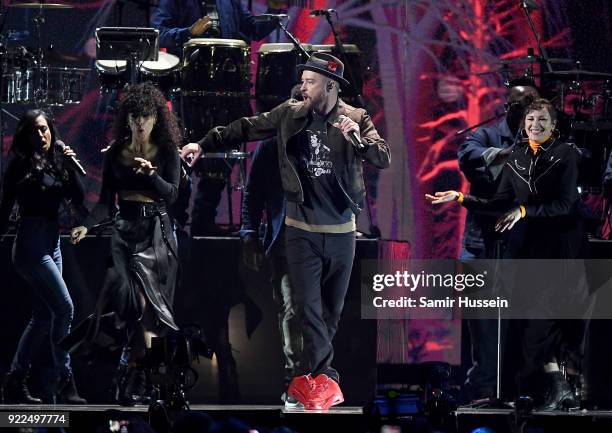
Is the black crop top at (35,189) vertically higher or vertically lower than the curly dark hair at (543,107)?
lower

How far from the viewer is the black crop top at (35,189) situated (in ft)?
29.7

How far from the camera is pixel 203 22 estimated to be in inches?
376

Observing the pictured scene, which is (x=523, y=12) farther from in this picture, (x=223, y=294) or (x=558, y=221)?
(x=223, y=294)

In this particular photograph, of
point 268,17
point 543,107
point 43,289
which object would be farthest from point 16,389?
point 543,107

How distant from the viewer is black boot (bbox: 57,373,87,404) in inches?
363

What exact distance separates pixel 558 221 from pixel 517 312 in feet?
2.18

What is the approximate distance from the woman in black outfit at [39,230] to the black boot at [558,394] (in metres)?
3.01

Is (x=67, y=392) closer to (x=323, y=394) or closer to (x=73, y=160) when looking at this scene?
(x=73, y=160)

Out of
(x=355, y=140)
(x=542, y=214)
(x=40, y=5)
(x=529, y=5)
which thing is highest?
(x=529, y=5)

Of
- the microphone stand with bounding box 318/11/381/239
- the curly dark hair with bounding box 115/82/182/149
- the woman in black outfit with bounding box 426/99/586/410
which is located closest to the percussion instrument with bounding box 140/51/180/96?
the curly dark hair with bounding box 115/82/182/149

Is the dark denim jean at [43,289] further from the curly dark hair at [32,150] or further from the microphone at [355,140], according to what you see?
the microphone at [355,140]

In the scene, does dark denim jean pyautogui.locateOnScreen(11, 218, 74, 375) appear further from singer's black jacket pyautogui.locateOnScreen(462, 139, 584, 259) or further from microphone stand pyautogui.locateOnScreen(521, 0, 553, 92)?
microphone stand pyautogui.locateOnScreen(521, 0, 553, 92)

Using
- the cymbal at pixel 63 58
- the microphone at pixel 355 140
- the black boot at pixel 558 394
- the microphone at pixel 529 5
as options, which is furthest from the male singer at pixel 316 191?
the microphone at pixel 529 5

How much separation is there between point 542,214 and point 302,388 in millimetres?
1919
